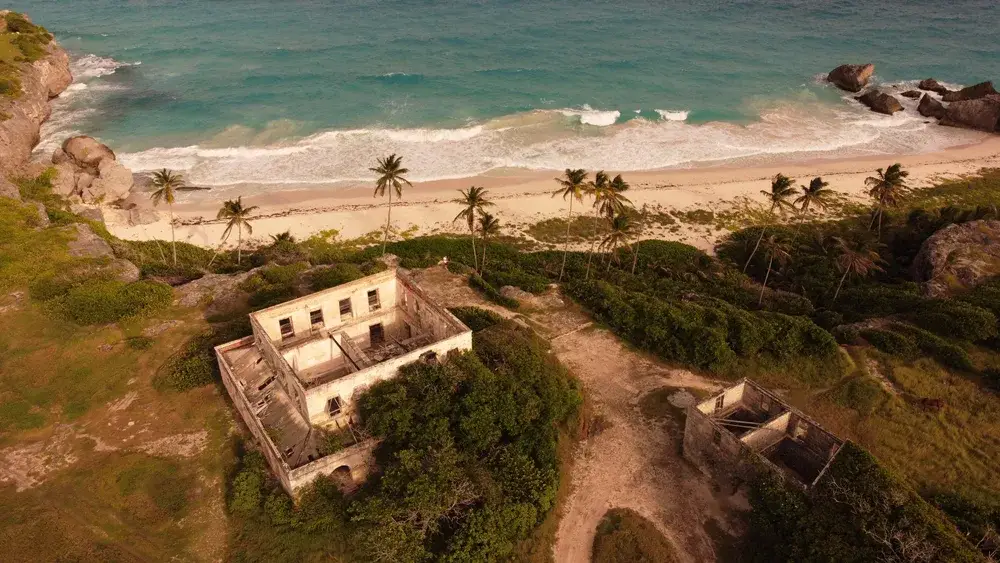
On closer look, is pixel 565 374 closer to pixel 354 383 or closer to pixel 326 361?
pixel 354 383

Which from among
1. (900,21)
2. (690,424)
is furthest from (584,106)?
(900,21)

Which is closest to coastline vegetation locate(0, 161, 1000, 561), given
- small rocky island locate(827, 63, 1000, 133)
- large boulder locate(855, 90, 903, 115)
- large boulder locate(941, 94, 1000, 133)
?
large boulder locate(941, 94, 1000, 133)

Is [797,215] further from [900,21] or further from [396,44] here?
[900,21]

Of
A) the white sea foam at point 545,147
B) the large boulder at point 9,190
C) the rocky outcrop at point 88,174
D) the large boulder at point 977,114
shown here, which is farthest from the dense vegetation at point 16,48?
the large boulder at point 977,114

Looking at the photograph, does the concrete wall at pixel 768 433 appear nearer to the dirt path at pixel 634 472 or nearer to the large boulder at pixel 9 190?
the dirt path at pixel 634 472

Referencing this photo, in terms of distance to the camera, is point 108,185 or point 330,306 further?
point 108,185

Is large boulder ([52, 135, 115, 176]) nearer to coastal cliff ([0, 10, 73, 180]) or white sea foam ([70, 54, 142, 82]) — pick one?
coastal cliff ([0, 10, 73, 180])

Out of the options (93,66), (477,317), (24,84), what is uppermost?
(24,84)

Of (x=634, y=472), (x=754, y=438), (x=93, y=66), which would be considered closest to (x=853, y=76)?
(x=754, y=438)
